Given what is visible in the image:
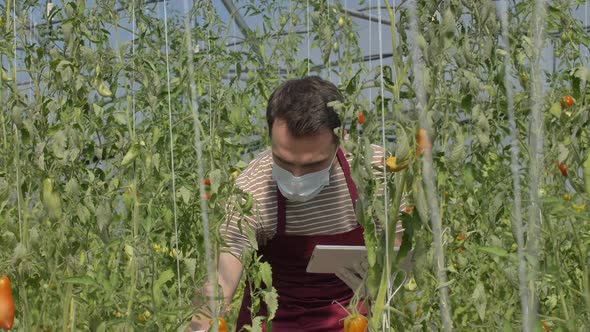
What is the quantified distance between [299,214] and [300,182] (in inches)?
5.4

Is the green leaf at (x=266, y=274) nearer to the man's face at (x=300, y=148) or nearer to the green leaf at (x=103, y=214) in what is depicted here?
the green leaf at (x=103, y=214)

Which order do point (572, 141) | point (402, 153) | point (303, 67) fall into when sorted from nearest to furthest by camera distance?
point (402, 153), point (572, 141), point (303, 67)

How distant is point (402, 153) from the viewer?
3.77 feet

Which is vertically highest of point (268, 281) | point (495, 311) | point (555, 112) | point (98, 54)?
point (98, 54)

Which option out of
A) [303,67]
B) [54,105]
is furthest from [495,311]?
[303,67]

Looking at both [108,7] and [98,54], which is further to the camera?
[108,7]

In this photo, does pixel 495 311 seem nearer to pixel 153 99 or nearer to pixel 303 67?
pixel 153 99

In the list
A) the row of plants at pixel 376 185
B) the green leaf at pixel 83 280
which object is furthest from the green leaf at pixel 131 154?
the green leaf at pixel 83 280

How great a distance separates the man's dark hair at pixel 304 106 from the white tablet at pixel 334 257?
1.15ft

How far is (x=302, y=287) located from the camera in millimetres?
2125

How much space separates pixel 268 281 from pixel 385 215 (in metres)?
0.36

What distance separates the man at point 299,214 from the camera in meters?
1.91

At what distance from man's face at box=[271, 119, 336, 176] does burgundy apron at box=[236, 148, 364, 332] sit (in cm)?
16

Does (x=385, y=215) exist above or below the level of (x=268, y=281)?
above
